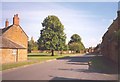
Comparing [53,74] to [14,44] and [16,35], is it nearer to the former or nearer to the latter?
[14,44]

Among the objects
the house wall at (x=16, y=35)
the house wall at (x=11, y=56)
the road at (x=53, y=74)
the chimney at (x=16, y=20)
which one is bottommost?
the road at (x=53, y=74)

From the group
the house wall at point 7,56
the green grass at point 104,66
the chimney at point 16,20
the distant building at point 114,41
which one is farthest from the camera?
the chimney at point 16,20

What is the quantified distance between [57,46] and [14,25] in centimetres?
2498

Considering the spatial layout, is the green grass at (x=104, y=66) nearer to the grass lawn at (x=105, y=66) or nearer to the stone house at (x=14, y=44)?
the grass lawn at (x=105, y=66)

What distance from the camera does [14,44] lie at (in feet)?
146

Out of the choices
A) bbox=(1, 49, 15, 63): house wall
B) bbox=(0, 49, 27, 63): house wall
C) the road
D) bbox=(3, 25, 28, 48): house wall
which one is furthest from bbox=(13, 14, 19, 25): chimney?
the road

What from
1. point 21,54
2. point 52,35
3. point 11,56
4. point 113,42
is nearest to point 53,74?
point 113,42

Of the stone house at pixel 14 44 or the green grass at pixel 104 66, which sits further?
the stone house at pixel 14 44

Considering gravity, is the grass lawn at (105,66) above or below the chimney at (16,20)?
below

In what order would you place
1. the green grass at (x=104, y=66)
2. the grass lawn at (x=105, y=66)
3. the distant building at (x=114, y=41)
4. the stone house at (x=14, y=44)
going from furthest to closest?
the stone house at (x=14, y=44)
the green grass at (x=104, y=66)
the grass lawn at (x=105, y=66)
the distant building at (x=114, y=41)

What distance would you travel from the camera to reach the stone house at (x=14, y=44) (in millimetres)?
39500

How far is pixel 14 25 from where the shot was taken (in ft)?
166


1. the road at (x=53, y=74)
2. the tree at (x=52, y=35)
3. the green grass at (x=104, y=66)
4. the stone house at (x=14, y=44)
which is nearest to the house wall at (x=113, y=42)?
the green grass at (x=104, y=66)

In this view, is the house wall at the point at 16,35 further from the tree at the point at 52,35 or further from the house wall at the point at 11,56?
the tree at the point at 52,35
